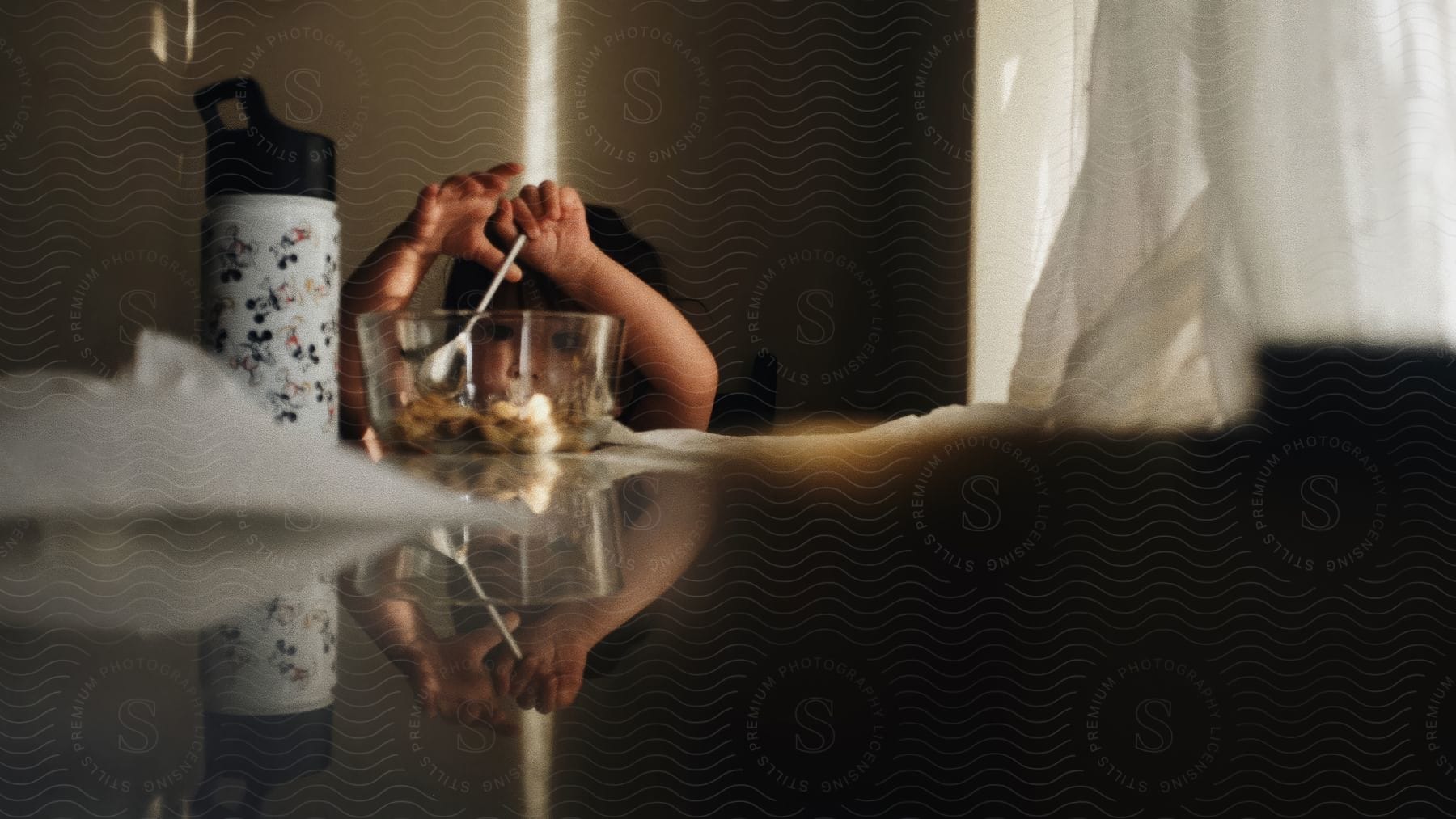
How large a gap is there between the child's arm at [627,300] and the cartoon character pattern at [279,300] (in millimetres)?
96

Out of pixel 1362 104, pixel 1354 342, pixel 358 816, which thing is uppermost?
pixel 1362 104

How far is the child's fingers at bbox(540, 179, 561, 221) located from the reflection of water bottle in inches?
4.3

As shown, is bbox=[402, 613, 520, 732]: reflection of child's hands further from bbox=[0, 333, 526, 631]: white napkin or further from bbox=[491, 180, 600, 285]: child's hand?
bbox=[491, 180, 600, 285]: child's hand

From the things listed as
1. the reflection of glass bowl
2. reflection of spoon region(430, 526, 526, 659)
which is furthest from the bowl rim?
reflection of spoon region(430, 526, 526, 659)

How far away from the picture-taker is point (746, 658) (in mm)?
574

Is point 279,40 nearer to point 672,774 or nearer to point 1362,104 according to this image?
point 672,774

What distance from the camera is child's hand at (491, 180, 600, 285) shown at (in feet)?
1.89

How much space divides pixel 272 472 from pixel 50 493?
0.12m

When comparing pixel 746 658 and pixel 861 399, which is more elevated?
pixel 861 399

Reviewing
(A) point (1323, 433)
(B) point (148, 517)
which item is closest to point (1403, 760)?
(A) point (1323, 433)

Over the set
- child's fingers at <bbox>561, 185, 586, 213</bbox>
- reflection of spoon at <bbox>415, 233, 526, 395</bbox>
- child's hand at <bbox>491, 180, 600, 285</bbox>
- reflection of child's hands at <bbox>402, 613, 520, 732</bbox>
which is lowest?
reflection of child's hands at <bbox>402, 613, 520, 732</bbox>

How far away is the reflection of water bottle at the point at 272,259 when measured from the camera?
1.88ft

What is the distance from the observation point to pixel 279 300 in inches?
22.7

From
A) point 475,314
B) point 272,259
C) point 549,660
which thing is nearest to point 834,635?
point 549,660
